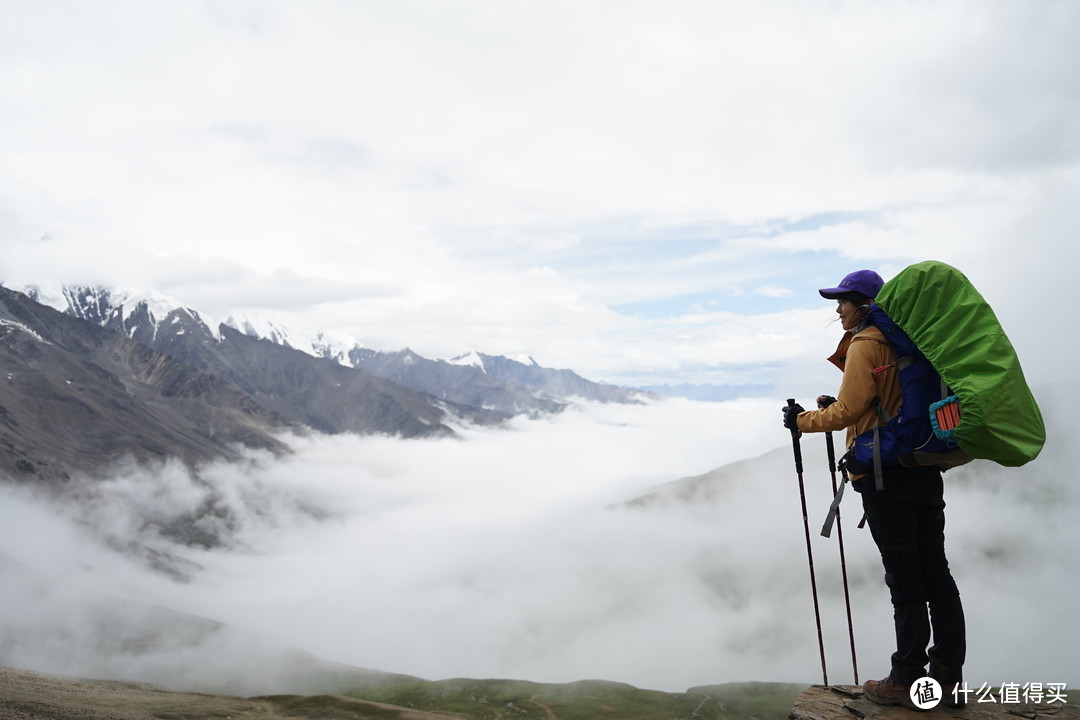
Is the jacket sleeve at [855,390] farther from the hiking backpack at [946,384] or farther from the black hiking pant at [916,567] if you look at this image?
the black hiking pant at [916,567]

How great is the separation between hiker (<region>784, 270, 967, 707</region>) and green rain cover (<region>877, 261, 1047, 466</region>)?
0.79 metres

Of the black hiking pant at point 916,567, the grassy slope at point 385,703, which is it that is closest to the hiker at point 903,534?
the black hiking pant at point 916,567

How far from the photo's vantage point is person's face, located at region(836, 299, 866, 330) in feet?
40.9

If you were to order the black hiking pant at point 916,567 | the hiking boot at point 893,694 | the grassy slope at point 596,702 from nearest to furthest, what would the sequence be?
1. the black hiking pant at point 916,567
2. the hiking boot at point 893,694
3. the grassy slope at point 596,702

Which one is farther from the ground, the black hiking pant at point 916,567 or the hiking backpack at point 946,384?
the hiking backpack at point 946,384

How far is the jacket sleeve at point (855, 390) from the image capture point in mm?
11445

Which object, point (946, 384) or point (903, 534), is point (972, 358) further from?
point (903, 534)

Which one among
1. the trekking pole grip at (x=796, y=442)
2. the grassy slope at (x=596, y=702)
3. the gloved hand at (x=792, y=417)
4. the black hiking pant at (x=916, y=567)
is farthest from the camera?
the grassy slope at (x=596, y=702)

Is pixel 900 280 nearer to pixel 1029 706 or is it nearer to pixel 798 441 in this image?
pixel 798 441

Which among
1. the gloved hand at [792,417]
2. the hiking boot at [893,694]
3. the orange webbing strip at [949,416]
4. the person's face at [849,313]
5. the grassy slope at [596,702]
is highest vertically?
the person's face at [849,313]

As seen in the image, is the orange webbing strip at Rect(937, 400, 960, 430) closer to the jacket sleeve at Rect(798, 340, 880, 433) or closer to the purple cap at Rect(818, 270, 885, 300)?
the jacket sleeve at Rect(798, 340, 880, 433)

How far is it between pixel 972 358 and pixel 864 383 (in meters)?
1.60

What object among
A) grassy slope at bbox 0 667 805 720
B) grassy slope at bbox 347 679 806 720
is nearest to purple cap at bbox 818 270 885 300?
grassy slope at bbox 0 667 805 720

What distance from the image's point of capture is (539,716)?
172m
